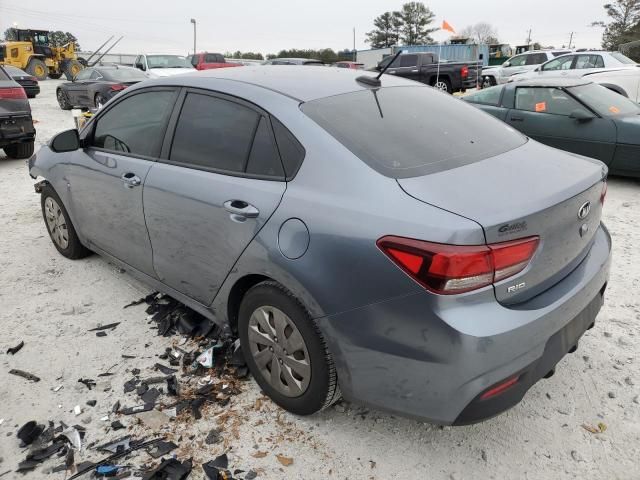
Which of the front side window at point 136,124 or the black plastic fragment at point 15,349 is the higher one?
the front side window at point 136,124

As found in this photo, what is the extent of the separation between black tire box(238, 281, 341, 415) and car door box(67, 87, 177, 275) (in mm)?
1109

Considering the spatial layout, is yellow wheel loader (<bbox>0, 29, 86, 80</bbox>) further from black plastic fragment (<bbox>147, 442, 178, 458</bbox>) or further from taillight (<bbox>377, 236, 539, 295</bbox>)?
taillight (<bbox>377, 236, 539, 295</bbox>)

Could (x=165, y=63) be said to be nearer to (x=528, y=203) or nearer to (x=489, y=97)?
(x=489, y=97)

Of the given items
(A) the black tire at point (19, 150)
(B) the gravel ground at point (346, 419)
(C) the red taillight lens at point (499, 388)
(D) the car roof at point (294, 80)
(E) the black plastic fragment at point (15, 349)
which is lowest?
(B) the gravel ground at point (346, 419)

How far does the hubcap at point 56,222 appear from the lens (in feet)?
14.6

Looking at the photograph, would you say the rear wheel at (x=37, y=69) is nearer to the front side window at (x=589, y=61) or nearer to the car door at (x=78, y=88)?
the car door at (x=78, y=88)

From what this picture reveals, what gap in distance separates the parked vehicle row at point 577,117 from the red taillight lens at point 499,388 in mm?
5722

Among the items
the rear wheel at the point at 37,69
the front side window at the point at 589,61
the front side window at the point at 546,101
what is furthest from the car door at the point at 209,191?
the rear wheel at the point at 37,69

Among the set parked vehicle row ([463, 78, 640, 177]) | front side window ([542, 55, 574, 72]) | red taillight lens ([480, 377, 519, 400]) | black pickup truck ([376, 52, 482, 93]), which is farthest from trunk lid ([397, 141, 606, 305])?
black pickup truck ([376, 52, 482, 93])

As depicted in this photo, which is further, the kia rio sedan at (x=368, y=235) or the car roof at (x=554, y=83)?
the car roof at (x=554, y=83)

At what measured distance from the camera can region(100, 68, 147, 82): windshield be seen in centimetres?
1459

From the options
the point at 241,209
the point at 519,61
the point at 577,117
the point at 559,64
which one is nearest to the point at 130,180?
the point at 241,209

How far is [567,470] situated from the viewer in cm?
224

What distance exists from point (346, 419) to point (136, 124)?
237cm
